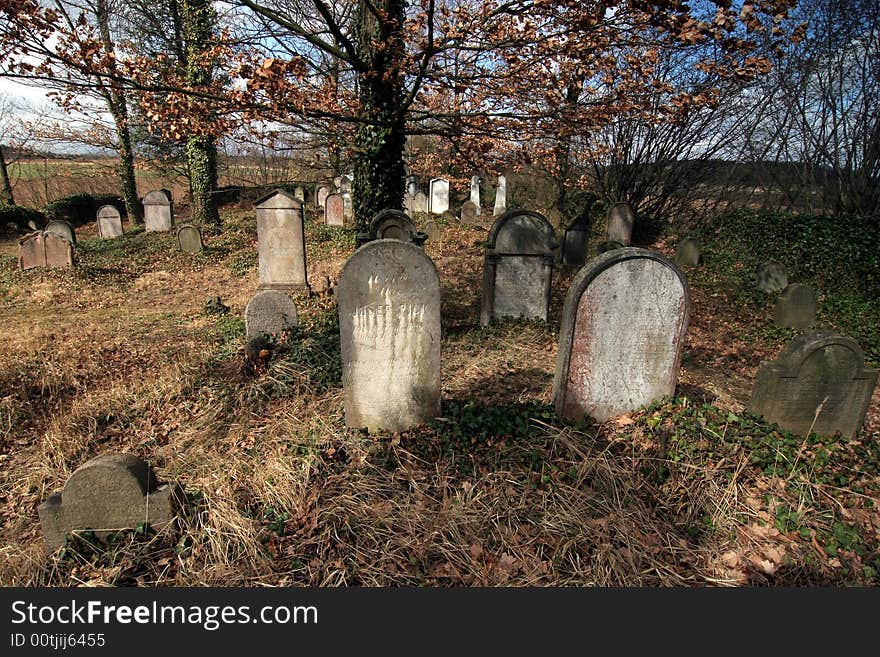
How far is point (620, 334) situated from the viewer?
3992 mm

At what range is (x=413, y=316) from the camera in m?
3.88

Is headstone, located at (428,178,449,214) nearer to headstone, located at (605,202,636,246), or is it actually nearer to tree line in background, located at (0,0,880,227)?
tree line in background, located at (0,0,880,227)

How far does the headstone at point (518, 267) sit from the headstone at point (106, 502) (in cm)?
507

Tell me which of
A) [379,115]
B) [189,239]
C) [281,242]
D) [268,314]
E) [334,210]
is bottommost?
[268,314]

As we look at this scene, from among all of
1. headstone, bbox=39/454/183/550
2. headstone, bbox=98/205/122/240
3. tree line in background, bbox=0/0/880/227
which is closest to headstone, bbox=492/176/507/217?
tree line in background, bbox=0/0/880/227

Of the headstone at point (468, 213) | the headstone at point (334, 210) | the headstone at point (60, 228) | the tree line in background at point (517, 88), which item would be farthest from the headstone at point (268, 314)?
the headstone at point (468, 213)

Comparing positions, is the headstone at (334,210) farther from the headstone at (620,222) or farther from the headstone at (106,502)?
the headstone at (106,502)

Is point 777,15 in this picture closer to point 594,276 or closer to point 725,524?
point 594,276

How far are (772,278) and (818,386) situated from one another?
6951 mm

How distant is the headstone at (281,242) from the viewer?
905 cm

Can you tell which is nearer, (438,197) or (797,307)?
(797,307)

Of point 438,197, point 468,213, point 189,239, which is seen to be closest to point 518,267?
point 189,239

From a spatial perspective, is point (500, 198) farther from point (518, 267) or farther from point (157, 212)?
point (518, 267)

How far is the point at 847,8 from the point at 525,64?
1020cm
